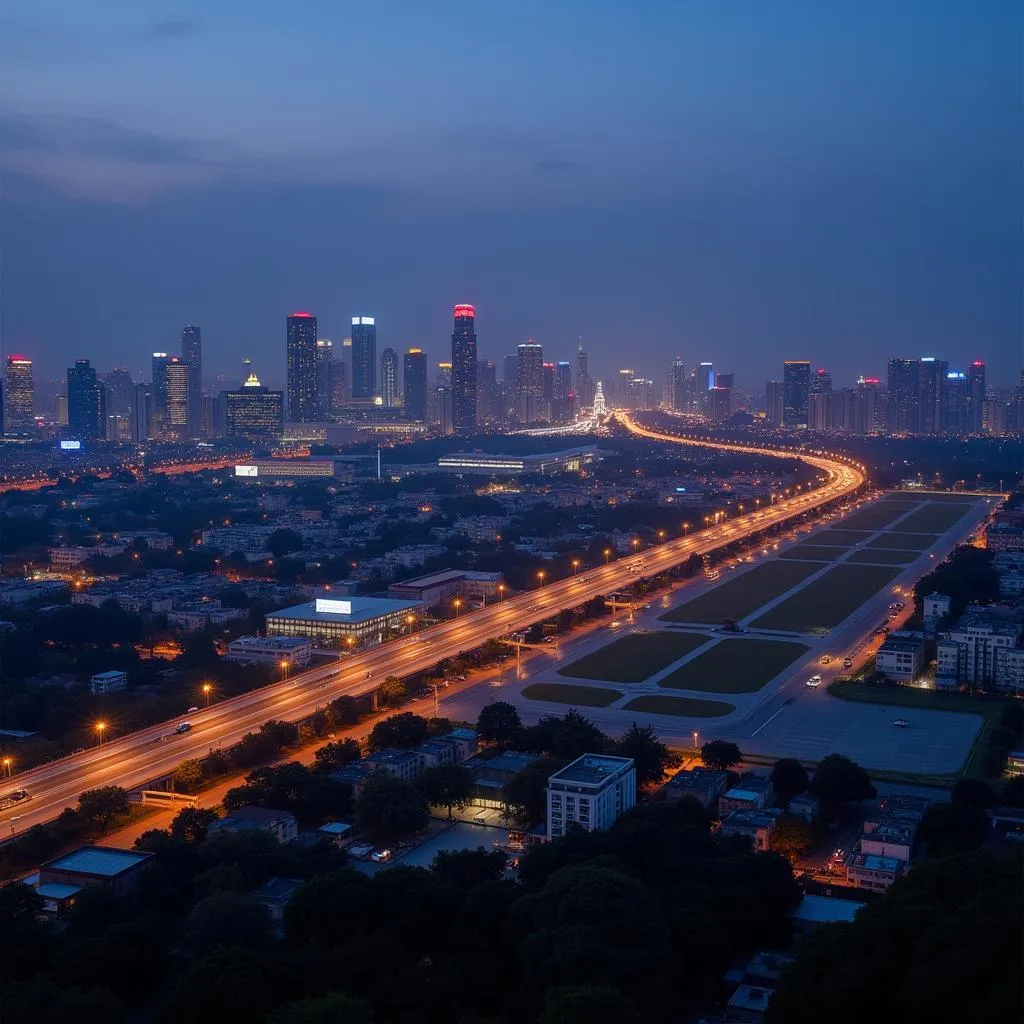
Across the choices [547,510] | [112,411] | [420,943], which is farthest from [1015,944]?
[112,411]

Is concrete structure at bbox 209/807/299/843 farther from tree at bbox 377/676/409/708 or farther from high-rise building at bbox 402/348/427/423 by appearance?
high-rise building at bbox 402/348/427/423

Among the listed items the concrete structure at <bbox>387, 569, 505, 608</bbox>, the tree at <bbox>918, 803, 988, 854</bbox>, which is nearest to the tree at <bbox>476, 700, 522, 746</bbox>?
the tree at <bbox>918, 803, 988, 854</bbox>

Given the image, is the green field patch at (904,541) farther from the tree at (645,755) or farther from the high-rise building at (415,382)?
the high-rise building at (415,382)

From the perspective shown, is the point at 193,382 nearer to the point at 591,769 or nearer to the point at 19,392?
the point at 19,392

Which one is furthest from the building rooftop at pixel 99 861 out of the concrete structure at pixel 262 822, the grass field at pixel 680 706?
the grass field at pixel 680 706

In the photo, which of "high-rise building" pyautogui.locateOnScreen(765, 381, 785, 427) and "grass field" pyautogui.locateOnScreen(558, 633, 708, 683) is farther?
"high-rise building" pyautogui.locateOnScreen(765, 381, 785, 427)
